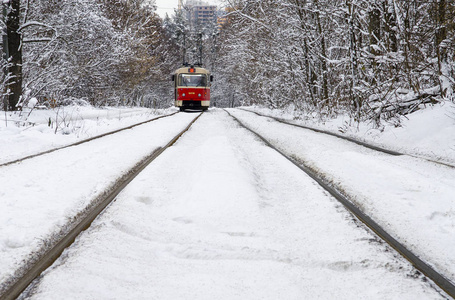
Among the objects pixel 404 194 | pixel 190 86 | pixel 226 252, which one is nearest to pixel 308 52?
pixel 190 86

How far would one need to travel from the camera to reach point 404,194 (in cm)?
356

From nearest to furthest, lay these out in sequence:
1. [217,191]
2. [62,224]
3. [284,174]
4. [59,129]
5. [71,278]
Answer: [71,278], [62,224], [217,191], [284,174], [59,129]

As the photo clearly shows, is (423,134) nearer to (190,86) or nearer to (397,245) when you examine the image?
(397,245)

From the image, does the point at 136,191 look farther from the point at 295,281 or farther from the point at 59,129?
the point at 59,129

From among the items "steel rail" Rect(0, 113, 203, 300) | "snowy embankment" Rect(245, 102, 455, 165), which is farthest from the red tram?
"steel rail" Rect(0, 113, 203, 300)

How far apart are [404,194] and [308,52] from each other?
1302cm

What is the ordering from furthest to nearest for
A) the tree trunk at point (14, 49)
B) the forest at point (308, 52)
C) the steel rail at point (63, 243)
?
the tree trunk at point (14, 49) → the forest at point (308, 52) → the steel rail at point (63, 243)

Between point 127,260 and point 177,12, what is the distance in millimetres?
72806

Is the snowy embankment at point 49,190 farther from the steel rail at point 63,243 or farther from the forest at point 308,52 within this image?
the forest at point 308,52

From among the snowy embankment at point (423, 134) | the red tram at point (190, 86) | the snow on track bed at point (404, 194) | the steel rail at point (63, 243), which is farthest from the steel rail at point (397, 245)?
the red tram at point (190, 86)

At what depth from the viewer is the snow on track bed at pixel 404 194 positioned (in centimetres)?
247

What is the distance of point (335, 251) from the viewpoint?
7.40 ft

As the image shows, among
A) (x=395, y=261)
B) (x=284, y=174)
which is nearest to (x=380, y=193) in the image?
(x=284, y=174)

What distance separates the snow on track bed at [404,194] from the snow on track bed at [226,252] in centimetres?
33
